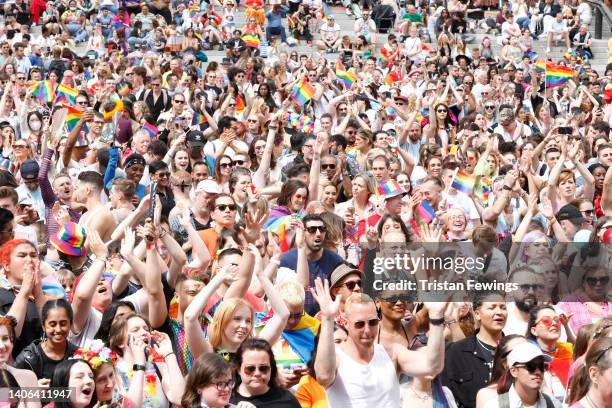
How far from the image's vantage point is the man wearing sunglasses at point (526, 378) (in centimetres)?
607

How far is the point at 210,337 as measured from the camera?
668 cm

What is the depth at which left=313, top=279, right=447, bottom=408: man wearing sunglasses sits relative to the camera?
20.4 ft

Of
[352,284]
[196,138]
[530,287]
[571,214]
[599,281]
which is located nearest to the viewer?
[352,284]

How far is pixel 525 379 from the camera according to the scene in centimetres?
607

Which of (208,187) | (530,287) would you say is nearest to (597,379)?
(530,287)

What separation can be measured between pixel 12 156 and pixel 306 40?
1596 centimetres

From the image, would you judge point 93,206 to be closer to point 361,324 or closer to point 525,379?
point 361,324

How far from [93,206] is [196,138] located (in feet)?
13.1

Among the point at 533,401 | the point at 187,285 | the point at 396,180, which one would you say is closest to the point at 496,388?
the point at 533,401

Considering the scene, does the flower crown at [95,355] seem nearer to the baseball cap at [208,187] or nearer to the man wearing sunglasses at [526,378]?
the man wearing sunglasses at [526,378]

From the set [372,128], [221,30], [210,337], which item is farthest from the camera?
[221,30]

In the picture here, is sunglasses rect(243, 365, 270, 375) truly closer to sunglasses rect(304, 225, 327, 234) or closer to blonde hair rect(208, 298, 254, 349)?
blonde hair rect(208, 298, 254, 349)

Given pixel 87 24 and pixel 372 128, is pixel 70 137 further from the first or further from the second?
pixel 87 24

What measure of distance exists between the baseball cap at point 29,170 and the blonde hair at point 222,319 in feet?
14.7
